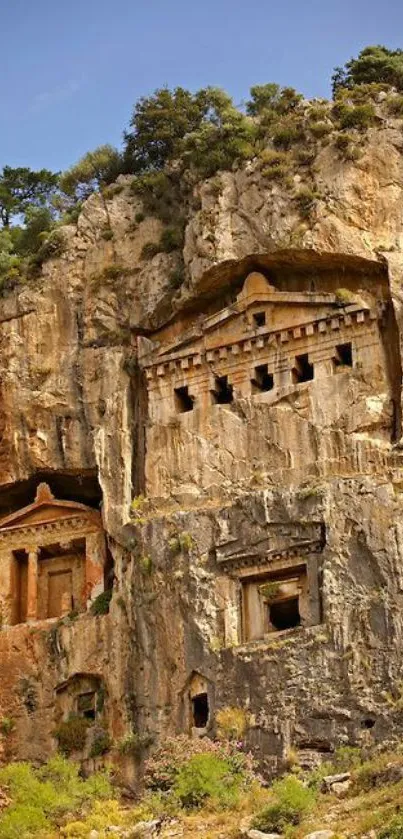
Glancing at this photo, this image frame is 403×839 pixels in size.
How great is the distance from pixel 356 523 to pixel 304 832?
9.16 metres

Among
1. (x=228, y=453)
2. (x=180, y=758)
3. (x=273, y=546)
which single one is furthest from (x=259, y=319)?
(x=180, y=758)

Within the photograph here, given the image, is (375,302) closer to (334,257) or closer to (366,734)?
(334,257)

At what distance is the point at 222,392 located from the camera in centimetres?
3700

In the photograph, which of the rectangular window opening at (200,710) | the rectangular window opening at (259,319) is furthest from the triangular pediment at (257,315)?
the rectangular window opening at (200,710)

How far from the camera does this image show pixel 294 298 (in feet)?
118

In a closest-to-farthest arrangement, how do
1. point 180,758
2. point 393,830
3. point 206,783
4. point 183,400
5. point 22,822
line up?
point 393,830 → point 22,822 → point 206,783 → point 180,758 → point 183,400

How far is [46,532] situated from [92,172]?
11.2 metres

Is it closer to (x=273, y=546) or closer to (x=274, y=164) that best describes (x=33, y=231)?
(x=274, y=164)

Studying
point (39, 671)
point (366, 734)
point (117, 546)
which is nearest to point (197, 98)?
point (117, 546)

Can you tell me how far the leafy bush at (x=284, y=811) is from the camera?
25.1 metres

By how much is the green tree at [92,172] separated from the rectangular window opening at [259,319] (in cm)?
894

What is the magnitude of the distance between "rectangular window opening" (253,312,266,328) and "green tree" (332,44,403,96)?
299 inches

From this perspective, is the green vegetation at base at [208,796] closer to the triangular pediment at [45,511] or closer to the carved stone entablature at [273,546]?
the carved stone entablature at [273,546]

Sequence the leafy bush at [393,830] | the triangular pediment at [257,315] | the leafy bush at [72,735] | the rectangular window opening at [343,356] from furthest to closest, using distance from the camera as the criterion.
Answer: the triangular pediment at [257,315]
the rectangular window opening at [343,356]
the leafy bush at [72,735]
the leafy bush at [393,830]
